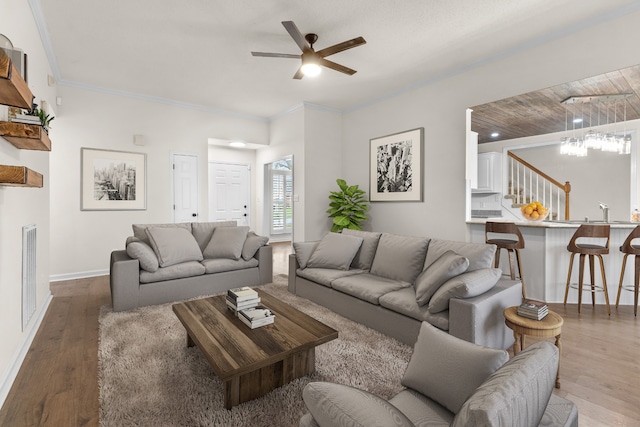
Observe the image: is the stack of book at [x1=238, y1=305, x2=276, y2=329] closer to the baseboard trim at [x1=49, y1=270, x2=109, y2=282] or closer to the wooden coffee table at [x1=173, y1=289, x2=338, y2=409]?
the wooden coffee table at [x1=173, y1=289, x2=338, y2=409]

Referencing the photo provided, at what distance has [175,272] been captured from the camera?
361 centimetres

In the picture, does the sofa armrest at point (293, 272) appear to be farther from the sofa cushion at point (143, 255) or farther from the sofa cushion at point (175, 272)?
the sofa cushion at point (143, 255)

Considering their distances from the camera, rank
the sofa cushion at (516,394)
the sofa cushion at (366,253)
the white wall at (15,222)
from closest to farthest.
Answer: the sofa cushion at (516,394), the white wall at (15,222), the sofa cushion at (366,253)

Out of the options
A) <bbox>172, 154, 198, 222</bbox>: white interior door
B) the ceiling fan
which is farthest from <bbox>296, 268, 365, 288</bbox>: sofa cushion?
<bbox>172, 154, 198, 222</bbox>: white interior door

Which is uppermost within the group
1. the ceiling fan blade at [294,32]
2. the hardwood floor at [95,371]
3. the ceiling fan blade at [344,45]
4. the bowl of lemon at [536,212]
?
the ceiling fan blade at [294,32]

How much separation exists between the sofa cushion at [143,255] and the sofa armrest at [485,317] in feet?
9.92

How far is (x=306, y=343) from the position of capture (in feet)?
6.18

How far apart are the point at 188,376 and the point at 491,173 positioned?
6.30m

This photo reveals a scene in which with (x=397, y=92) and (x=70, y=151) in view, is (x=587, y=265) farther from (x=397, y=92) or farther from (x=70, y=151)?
(x=70, y=151)

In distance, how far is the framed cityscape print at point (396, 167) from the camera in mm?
4930

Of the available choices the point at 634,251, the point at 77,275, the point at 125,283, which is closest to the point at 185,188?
the point at 77,275

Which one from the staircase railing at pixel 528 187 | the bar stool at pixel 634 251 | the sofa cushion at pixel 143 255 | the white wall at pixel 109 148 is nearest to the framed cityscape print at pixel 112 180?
the white wall at pixel 109 148

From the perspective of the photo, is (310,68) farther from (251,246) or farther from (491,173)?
(491,173)

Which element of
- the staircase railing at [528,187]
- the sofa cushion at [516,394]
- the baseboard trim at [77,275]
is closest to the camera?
the sofa cushion at [516,394]
